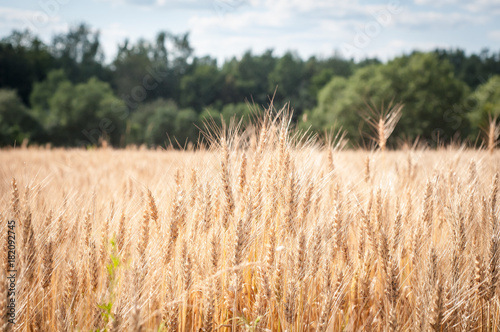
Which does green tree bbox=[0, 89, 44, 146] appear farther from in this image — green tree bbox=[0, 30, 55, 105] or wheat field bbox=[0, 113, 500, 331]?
wheat field bbox=[0, 113, 500, 331]

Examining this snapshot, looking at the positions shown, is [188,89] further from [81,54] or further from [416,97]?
[416,97]

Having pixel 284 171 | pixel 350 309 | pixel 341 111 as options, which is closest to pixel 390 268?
pixel 350 309

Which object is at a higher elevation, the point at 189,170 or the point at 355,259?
the point at 189,170

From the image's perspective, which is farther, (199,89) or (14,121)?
(199,89)

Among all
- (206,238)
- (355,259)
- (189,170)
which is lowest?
(355,259)

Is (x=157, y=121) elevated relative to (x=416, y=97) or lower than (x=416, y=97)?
lower

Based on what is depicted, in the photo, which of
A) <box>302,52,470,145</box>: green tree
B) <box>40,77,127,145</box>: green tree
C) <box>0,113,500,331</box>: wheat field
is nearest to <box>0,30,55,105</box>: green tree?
<box>40,77,127,145</box>: green tree

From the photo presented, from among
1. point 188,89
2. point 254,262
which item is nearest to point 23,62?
point 188,89

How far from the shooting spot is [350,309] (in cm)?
187

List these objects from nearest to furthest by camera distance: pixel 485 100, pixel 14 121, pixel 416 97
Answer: pixel 14 121 → pixel 416 97 → pixel 485 100

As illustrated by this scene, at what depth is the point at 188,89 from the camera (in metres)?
58.0

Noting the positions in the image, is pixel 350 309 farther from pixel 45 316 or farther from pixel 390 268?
pixel 45 316

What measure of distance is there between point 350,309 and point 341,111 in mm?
38446

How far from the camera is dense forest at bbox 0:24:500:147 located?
35531mm
